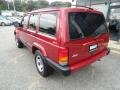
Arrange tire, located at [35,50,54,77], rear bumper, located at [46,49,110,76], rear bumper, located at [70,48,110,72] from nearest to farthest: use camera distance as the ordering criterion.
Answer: rear bumper, located at [46,49,110,76] < rear bumper, located at [70,48,110,72] < tire, located at [35,50,54,77]

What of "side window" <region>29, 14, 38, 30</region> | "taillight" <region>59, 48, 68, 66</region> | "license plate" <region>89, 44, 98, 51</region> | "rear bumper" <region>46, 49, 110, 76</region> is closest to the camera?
"taillight" <region>59, 48, 68, 66</region>

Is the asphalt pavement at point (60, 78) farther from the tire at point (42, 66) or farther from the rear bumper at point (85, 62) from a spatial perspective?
the rear bumper at point (85, 62)

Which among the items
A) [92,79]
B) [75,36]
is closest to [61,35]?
[75,36]

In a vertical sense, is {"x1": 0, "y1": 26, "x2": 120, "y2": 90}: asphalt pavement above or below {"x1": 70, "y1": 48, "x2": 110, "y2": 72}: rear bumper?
below

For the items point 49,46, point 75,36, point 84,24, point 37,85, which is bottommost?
point 37,85

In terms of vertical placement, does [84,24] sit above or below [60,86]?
above

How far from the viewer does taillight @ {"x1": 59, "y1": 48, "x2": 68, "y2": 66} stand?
3161mm

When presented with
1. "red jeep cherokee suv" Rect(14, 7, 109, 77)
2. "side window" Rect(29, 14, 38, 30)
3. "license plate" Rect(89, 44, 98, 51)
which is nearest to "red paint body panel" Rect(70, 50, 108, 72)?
"red jeep cherokee suv" Rect(14, 7, 109, 77)

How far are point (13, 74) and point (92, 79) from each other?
2317 millimetres

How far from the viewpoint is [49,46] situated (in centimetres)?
354

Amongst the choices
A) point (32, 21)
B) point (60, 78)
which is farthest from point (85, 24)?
point (32, 21)

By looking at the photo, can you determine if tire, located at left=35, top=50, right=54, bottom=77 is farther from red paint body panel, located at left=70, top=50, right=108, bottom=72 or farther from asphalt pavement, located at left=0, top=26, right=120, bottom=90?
red paint body panel, located at left=70, top=50, right=108, bottom=72

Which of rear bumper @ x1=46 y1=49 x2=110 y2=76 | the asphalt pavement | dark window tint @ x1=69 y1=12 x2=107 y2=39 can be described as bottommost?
the asphalt pavement

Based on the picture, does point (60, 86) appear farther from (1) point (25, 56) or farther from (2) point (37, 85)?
(1) point (25, 56)
